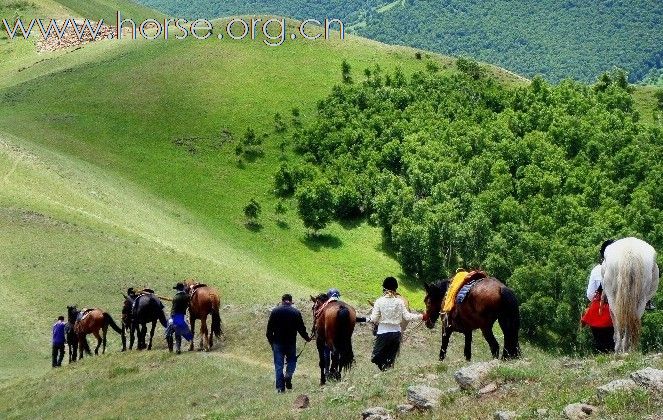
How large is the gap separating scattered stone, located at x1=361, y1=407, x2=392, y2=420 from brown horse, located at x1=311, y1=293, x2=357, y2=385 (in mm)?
6439

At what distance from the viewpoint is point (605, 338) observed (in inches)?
750

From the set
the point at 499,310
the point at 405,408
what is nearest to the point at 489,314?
the point at 499,310

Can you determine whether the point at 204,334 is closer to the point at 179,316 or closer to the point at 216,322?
the point at 216,322

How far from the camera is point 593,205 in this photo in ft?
309

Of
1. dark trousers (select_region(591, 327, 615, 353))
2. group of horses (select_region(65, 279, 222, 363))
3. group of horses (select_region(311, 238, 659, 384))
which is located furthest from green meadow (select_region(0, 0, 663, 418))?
dark trousers (select_region(591, 327, 615, 353))

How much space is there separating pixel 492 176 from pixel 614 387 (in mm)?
88532

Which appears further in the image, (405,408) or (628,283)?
(628,283)

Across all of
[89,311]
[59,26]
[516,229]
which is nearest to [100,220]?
[89,311]

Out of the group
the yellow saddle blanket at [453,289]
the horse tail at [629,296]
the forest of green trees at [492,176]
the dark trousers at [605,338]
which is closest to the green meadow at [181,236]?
the yellow saddle blanket at [453,289]

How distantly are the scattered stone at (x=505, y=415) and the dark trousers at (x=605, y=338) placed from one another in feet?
20.2

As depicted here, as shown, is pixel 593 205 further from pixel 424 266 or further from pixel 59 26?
pixel 59 26

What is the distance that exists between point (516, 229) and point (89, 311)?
5774 cm

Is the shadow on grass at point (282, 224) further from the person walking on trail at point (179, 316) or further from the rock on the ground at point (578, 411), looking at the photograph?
the rock on the ground at point (578, 411)

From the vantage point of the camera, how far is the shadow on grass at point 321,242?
90000mm
